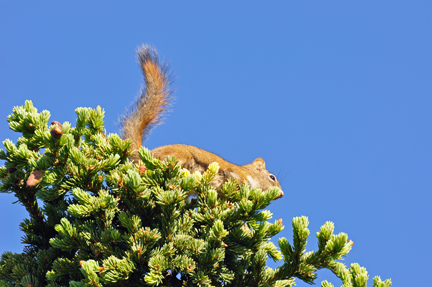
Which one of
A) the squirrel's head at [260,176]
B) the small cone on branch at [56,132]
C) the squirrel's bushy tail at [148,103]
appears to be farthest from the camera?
the squirrel's head at [260,176]

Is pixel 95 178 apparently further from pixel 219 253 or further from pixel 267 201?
pixel 267 201

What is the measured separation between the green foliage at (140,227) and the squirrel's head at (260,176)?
11.1ft

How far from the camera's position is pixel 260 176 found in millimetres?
5980

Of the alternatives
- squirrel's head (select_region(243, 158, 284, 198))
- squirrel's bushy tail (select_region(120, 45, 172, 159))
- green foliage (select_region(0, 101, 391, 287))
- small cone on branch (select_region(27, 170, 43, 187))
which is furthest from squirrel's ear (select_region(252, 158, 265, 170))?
small cone on branch (select_region(27, 170, 43, 187))

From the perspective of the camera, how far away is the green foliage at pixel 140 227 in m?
1.93

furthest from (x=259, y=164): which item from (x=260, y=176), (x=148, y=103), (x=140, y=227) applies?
(x=140, y=227)

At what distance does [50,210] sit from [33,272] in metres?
0.35

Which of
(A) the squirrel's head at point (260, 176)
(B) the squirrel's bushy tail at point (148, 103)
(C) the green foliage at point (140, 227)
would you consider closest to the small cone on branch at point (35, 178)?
(C) the green foliage at point (140, 227)

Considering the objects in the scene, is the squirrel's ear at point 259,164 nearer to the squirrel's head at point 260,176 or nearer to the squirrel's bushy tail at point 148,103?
the squirrel's head at point 260,176

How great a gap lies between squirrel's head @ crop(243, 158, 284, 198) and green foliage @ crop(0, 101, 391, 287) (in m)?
3.39

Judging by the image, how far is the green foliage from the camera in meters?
1.93

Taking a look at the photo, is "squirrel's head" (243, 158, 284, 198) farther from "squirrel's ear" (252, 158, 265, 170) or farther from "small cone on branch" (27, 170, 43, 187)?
"small cone on branch" (27, 170, 43, 187)

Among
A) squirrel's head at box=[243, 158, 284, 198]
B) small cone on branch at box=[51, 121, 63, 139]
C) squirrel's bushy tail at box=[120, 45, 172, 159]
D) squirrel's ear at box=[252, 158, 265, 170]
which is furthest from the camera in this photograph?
squirrel's ear at box=[252, 158, 265, 170]

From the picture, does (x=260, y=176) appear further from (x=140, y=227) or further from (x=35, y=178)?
(x=35, y=178)
